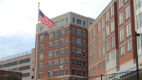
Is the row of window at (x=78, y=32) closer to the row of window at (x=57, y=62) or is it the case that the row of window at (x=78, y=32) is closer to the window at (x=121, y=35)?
Result: the row of window at (x=57, y=62)

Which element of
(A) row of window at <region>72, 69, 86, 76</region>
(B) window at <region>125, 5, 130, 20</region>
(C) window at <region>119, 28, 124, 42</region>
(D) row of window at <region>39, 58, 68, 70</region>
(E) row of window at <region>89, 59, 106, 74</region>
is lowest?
(A) row of window at <region>72, 69, 86, 76</region>

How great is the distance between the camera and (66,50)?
101 meters

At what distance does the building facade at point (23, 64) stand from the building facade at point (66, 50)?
19.6m

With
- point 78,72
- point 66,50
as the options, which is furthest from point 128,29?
point 78,72

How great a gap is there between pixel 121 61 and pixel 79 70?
42.2 m

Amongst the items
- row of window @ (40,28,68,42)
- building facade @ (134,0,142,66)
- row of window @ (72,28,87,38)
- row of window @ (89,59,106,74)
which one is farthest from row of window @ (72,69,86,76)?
building facade @ (134,0,142,66)

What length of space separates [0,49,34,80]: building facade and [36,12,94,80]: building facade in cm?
1956

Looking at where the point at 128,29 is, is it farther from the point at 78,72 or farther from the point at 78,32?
the point at 78,32

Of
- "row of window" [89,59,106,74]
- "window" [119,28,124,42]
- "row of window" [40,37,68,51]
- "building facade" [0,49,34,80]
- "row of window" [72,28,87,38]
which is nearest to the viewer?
"window" [119,28,124,42]

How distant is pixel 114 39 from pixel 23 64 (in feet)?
249

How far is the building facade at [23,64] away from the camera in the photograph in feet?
420

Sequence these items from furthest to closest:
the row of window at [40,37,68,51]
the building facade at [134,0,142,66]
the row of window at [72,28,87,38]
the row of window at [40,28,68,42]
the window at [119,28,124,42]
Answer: the row of window at [40,28,68,42]
the row of window at [72,28,87,38]
the row of window at [40,37,68,51]
the window at [119,28,124,42]
the building facade at [134,0,142,66]

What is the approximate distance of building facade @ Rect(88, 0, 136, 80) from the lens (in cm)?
5625

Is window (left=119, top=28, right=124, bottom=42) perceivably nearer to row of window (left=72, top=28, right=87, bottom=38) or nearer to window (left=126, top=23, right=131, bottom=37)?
window (left=126, top=23, right=131, bottom=37)
